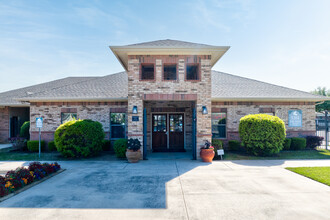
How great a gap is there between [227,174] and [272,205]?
260cm

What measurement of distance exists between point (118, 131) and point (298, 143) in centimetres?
1149

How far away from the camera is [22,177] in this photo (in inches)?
238

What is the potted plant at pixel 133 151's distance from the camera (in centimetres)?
909

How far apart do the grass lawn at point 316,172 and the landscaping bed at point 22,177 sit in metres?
9.29

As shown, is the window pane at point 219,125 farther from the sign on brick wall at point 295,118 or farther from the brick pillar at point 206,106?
the sign on brick wall at point 295,118

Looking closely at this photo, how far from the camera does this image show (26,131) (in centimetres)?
1414

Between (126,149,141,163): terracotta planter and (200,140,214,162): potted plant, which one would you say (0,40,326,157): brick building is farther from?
(126,149,141,163): terracotta planter

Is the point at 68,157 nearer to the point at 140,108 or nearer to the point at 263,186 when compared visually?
the point at 140,108

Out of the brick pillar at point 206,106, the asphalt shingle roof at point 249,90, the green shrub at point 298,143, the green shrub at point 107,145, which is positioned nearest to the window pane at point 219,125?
the asphalt shingle roof at point 249,90

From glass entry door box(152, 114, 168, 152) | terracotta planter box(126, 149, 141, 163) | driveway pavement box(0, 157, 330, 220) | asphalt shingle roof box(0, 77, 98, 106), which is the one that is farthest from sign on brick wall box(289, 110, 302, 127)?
asphalt shingle roof box(0, 77, 98, 106)

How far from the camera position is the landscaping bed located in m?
5.35

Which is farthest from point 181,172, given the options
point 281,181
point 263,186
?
point 281,181

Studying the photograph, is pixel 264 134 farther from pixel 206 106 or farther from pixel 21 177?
pixel 21 177

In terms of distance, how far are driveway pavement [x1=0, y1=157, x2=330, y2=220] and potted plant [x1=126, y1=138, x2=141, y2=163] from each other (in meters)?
1.01
